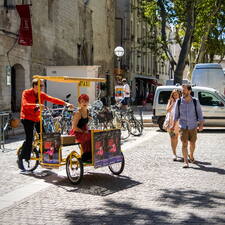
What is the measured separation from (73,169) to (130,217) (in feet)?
7.25

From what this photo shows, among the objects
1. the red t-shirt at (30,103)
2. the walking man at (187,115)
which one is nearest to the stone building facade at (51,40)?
the red t-shirt at (30,103)

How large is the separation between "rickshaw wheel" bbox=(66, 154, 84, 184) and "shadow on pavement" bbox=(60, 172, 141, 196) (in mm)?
104

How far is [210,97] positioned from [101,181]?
33.8 ft

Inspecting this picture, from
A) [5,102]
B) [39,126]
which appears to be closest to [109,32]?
[5,102]

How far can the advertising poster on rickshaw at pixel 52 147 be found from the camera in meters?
7.86

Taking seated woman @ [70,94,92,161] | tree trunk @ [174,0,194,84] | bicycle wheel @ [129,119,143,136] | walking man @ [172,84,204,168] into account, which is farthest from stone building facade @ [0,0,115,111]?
seated woman @ [70,94,92,161]

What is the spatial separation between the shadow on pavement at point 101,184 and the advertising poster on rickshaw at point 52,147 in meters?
0.47

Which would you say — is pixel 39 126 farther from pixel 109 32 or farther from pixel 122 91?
pixel 109 32

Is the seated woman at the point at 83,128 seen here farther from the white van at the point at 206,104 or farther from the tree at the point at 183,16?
the tree at the point at 183,16

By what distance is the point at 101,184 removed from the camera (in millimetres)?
7441

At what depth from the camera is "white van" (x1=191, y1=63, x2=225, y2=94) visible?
2367cm

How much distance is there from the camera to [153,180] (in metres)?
7.77

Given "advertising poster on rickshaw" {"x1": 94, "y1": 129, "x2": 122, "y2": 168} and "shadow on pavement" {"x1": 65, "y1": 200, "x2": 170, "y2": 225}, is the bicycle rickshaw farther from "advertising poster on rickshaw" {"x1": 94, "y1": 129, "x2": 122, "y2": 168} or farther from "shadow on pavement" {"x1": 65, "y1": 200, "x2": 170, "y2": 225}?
"shadow on pavement" {"x1": 65, "y1": 200, "x2": 170, "y2": 225}

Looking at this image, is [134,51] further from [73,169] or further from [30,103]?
[73,169]
